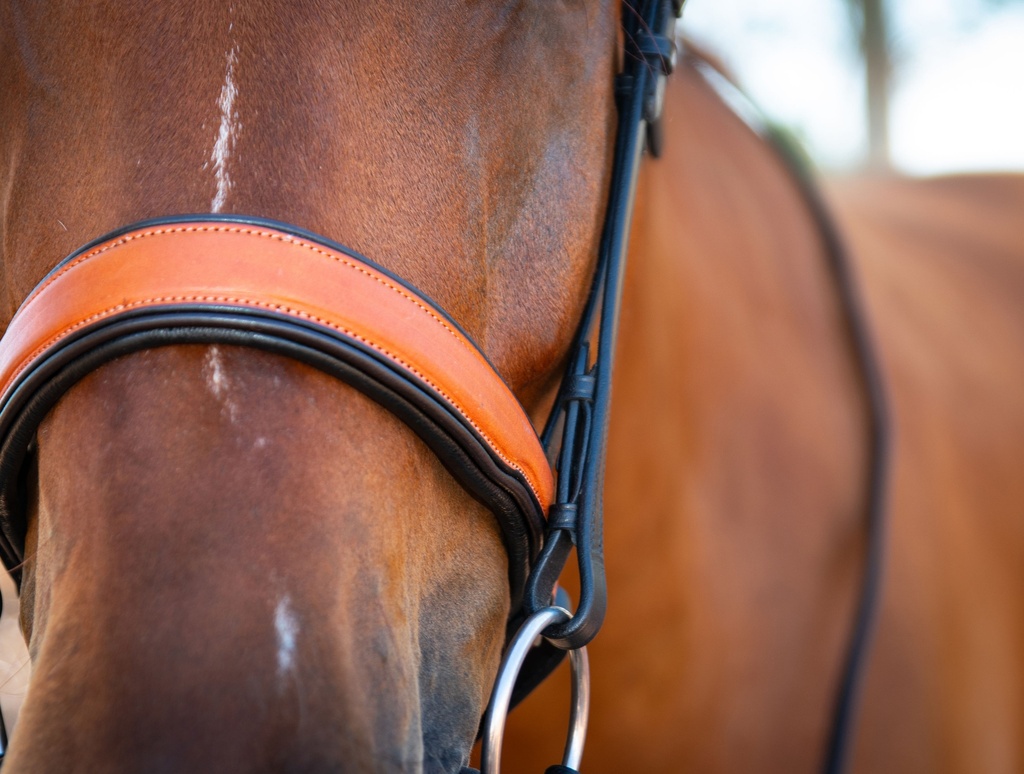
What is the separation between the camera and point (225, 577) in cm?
69

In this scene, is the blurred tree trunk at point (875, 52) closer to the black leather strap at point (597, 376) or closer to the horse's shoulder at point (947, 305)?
the horse's shoulder at point (947, 305)

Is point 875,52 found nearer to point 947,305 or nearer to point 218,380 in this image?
point 947,305

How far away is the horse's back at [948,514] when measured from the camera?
5.89ft

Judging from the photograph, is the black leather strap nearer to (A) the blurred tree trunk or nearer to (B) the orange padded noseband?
(B) the orange padded noseband

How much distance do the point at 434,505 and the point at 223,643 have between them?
246 mm

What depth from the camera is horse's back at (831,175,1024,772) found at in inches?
70.7

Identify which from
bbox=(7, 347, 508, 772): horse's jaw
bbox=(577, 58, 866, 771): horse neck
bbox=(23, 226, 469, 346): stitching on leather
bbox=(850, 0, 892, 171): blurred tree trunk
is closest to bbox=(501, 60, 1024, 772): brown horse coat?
bbox=(577, 58, 866, 771): horse neck

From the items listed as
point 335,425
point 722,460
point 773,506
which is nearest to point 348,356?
point 335,425

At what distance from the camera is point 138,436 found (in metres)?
0.74

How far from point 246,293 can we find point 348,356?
0.10 meters

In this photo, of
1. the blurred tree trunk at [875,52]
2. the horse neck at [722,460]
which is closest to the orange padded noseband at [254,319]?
the horse neck at [722,460]

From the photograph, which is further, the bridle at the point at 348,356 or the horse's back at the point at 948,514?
the horse's back at the point at 948,514

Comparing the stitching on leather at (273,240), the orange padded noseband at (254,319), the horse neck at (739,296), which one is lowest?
the orange padded noseband at (254,319)

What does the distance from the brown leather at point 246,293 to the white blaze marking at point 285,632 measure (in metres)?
0.23
